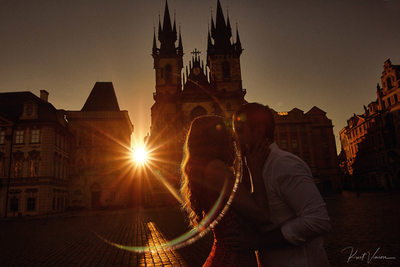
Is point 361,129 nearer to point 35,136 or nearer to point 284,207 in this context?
point 35,136

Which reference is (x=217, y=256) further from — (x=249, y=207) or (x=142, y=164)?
(x=142, y=164)

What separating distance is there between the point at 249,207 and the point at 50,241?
11487 millimetres

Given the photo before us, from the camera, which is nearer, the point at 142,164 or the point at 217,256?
the point at 217,256

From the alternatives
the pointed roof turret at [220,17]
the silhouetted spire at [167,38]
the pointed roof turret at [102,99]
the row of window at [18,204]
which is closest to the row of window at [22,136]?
the row of window at [18,204]

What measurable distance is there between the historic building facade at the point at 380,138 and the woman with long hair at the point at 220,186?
51.0 meters

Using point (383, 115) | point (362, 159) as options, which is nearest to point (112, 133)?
point (383, 115)

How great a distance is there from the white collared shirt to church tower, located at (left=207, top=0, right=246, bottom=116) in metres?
44.3

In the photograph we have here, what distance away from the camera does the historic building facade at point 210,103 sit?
150ft

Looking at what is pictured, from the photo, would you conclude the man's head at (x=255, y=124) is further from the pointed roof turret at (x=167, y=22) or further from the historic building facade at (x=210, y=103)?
the pointed roof turret at (x=167, y=22)

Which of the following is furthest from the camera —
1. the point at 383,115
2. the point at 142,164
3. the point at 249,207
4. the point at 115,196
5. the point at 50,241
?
the point at 383,115

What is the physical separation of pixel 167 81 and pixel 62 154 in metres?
21.6

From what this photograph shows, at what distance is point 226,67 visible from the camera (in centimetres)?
4981

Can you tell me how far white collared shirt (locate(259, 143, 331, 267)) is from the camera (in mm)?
1746

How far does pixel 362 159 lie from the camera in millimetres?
59031
